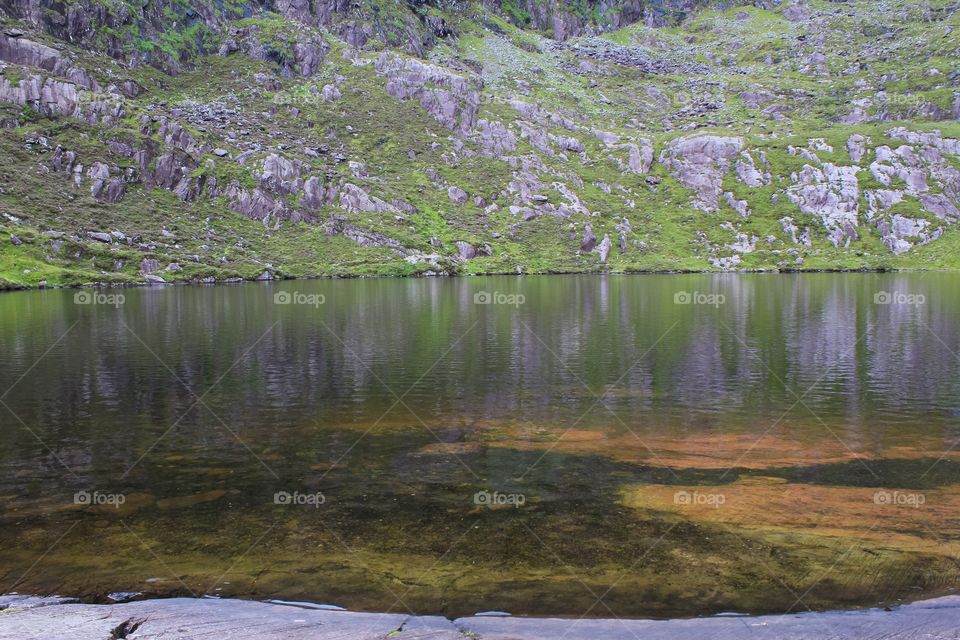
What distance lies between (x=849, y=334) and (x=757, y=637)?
2252 inches

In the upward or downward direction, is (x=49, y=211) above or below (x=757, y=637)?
above

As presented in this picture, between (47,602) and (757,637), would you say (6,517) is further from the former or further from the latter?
(757,637)

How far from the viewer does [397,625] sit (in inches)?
536

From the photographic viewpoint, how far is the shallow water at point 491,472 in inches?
640

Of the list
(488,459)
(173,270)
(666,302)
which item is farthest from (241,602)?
(173,270)

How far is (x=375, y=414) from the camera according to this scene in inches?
1362

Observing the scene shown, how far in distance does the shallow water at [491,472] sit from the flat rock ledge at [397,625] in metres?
0.81

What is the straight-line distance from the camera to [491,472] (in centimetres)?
2495

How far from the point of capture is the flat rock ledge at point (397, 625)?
13.0 m

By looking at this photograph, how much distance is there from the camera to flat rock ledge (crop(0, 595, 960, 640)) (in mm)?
13031

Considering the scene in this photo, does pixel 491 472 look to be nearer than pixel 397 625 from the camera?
No

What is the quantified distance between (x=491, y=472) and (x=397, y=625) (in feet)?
37.9

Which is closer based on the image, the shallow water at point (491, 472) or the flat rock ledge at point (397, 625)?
the flat rock ledge at point (397, 625)

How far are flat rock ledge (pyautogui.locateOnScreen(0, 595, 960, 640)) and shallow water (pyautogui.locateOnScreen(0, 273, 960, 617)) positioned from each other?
81 cm
